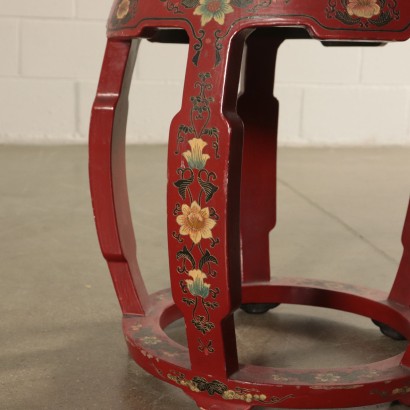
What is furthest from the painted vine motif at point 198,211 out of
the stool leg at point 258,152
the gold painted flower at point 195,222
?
the stool leg at point 258,152

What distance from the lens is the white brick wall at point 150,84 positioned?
3498 millimetres

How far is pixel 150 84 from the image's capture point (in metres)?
3.58

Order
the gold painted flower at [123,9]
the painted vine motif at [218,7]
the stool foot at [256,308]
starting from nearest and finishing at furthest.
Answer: the painted vine motif at [218,7] → the gold painted flower at [123,9] → the stool foot at [256,308]

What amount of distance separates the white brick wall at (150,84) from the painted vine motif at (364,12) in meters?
2.70

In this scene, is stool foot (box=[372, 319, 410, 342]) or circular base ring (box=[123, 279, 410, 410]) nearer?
circular base ring (box=[123, 279, 410, 410])

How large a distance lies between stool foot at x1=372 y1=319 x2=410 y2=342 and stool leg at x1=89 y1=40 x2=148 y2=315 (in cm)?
43

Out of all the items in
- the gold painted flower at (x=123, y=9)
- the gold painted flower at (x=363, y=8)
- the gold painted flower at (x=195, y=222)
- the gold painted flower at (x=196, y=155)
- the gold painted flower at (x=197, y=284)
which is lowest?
the gold painted flower at (x=197, y=284)

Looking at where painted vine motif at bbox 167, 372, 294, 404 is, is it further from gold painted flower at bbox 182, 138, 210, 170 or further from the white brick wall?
the white brick wall

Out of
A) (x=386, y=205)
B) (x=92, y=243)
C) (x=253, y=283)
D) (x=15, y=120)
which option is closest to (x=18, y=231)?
(x=92, y=243)

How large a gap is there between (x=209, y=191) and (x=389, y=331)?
0.58 m

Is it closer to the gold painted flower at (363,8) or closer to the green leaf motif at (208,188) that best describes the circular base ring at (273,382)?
the green leaf motif at (208,188)

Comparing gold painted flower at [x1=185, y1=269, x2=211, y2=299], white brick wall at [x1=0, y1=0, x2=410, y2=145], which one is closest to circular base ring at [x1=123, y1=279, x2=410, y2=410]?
gold painted flower at [x1=185, y1=269, x2=211, y2=299]

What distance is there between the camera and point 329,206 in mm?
2434

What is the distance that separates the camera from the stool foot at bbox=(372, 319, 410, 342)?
4.31 feet
